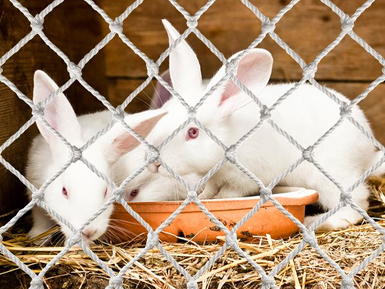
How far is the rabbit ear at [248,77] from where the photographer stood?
76.1 inches

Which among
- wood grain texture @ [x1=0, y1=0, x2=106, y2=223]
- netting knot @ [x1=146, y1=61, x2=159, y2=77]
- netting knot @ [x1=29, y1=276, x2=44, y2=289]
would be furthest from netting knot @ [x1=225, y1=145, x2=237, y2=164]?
wood grain texture @ [x1=0, y1=0, x2=106, y2=223]

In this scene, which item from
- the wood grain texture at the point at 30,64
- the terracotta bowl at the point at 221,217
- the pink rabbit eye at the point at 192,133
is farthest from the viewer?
the wood grain texture at the point at 30,64

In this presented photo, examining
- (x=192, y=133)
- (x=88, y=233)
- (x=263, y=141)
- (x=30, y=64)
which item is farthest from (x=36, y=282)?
(x=30, y=64)

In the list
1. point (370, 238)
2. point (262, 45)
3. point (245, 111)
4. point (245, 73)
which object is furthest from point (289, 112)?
point (262, 45)

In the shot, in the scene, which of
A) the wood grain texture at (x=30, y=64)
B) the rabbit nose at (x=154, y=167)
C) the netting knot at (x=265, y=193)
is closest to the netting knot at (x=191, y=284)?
the netting knot at (x=265, y=193)

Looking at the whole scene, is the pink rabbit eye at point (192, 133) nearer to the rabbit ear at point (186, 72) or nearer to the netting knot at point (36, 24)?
the rabbit ear at point (186, 72)

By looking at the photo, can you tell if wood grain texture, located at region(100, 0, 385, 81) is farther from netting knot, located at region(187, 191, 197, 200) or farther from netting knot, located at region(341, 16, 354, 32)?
netting knot, located at region(187, 191, 197, 200)

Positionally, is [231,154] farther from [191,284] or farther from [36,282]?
[36,282]

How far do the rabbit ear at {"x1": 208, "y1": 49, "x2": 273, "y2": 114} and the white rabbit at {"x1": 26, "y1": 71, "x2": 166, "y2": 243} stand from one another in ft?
1.31

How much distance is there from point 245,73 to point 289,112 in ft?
1.35

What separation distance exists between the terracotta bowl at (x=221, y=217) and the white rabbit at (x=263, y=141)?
0.23 m

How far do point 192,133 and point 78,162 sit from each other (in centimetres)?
49

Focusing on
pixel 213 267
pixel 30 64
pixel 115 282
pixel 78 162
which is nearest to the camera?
pixel 115 282

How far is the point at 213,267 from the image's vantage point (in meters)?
1.73
